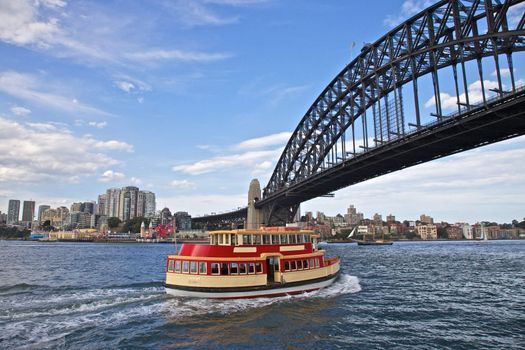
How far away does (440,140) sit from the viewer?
4188 centimetres

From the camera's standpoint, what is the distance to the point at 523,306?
22.0 meters

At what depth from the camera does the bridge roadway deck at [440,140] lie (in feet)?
114

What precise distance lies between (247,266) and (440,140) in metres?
29.1

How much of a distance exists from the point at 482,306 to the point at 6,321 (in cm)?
2452

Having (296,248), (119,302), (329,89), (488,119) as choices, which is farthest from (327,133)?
(119,302)

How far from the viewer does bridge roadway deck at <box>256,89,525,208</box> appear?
3481 centimetres

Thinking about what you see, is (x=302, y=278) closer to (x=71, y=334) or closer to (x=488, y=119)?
(x=71, y=334)

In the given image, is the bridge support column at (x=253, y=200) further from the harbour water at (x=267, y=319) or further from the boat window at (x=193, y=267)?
the boat window at (x=193, y=267)

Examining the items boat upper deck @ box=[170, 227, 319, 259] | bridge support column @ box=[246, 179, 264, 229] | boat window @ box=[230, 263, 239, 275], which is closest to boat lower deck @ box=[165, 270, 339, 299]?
boat window @ box=[230, 263, 239, 275]

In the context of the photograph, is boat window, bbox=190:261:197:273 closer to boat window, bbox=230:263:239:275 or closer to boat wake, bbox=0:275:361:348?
boat wake, bbox=0:275:361:348

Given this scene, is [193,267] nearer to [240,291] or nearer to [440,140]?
[240,291]

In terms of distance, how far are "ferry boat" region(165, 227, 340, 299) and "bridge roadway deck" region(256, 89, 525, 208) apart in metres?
21.3

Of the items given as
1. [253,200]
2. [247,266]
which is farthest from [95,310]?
[253,200]

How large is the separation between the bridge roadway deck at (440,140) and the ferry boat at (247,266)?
69.9 ft
